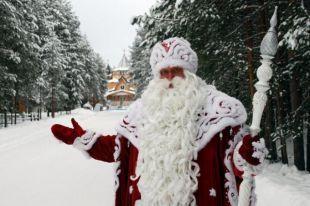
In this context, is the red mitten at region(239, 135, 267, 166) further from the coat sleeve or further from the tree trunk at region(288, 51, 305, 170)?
the tree trunk at region(288, 51, 305, 170)

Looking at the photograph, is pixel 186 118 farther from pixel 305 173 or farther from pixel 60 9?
pixel 60 9

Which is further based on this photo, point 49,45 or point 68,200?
point 49,45

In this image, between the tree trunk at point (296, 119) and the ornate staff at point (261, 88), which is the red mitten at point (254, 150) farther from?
the tree trunk at point (296, 119)

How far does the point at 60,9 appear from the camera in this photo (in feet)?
140

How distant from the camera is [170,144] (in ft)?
11.0

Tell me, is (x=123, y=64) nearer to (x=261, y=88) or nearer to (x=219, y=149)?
(x=219, y=149)

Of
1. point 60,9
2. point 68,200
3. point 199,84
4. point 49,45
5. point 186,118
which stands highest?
point 60,9

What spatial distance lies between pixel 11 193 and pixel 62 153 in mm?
5763

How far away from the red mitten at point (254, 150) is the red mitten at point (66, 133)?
4.56ft

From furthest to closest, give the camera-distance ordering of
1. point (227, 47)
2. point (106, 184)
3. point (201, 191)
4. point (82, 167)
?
point (82, 167) → point (227, 47) → point (106, 184) → point (201, 191)

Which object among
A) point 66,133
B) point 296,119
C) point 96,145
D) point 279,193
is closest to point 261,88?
point 96,145

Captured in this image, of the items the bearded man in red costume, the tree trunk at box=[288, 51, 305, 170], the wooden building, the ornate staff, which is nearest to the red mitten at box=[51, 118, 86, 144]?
the bearded man in red costume

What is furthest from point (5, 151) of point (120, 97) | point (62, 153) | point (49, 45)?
point (120, 97)

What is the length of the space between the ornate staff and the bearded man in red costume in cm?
11
